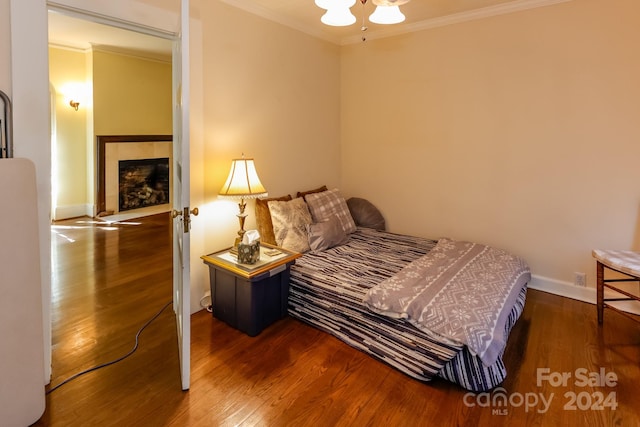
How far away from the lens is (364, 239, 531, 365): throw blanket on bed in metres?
1.97

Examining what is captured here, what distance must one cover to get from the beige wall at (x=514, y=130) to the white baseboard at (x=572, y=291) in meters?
0.05

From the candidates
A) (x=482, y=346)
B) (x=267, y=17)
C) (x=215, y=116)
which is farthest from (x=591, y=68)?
(x=215, y=116)

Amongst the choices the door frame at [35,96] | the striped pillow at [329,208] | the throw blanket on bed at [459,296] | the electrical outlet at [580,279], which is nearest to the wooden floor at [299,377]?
the electrical outlet at [580,279]

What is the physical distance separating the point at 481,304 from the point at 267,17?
2.79 metres

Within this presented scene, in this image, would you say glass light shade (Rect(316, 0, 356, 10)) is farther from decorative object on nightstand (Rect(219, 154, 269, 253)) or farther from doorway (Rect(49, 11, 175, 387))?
doorway (Rect(49, 11, 175, 387))

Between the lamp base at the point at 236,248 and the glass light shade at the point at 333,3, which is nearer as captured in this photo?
the glass light shade at the point at 333,3

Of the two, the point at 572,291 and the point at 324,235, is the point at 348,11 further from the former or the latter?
the point at 572,291

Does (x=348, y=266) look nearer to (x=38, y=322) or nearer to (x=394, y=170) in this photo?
(x=394, y=170)

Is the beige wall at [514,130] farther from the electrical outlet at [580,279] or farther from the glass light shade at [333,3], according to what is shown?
the glass light shade at [333,3]

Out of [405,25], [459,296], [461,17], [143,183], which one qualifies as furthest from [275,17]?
[143,183]

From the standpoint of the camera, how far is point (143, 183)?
638cm

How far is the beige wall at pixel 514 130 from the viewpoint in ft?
9.14

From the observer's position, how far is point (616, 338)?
8.20ft

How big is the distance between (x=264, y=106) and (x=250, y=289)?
165 centimetres
